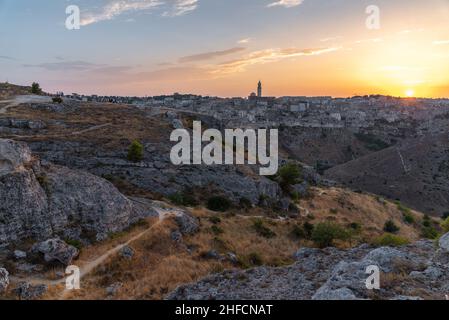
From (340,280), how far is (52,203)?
18.9 meters

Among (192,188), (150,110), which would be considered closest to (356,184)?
(150,110)

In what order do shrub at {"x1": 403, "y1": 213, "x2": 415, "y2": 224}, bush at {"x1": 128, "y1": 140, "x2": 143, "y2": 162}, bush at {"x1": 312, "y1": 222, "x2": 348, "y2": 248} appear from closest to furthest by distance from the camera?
bush at {"x1": 312, "y1": 222, "x2": 348, "y2": 248}
bush at {"x1": 128, "y1": 140, "x2": 143, "y2": 162}
shrub at {"x1": 403, "y1": 213, "x2": 415, "y2": 224}

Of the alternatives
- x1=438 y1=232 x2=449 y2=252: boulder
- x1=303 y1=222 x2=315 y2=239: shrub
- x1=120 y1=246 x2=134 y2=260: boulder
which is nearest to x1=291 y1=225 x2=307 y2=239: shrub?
x1=303 y1=222 x2=315 y2=239: shrub

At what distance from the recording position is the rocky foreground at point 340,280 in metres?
13.7

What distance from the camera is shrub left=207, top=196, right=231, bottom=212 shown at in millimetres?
41406

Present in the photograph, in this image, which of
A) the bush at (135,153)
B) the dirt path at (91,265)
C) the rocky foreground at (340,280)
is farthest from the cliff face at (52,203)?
the bush at (135,153)

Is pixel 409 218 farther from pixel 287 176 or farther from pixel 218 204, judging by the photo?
pixel 218 204

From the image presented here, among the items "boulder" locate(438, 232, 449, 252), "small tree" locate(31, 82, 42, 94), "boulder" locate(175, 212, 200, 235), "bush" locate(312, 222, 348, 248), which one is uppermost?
"small tree" locate(31, 82, 42, 94)

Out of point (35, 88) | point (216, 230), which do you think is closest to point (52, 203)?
point (216, 230)

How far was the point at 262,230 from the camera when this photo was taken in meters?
36.0

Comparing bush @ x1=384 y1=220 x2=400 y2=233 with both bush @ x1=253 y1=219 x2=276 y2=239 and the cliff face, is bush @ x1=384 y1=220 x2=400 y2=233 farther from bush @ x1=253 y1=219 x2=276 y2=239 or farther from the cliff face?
the cliff face

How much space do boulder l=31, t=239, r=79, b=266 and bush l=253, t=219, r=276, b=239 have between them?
18.5 meters

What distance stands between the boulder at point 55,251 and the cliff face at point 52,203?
1515 mm

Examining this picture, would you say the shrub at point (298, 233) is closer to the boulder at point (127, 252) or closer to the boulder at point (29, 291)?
the boulder at point (127, 252)
